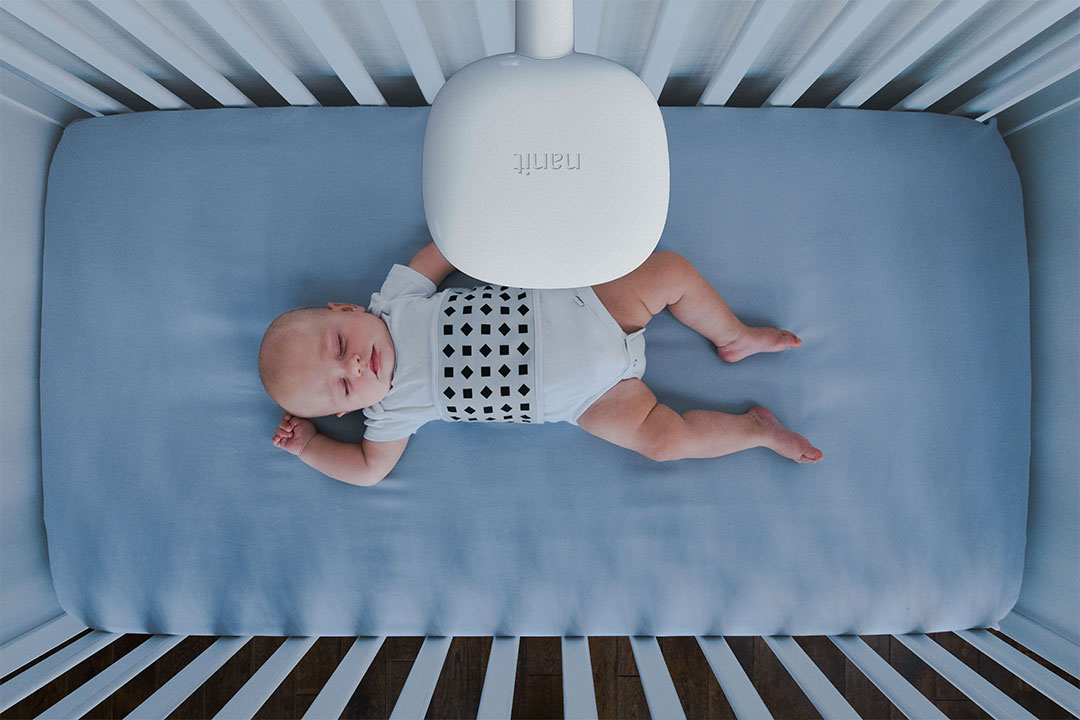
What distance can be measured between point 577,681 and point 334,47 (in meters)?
0.92

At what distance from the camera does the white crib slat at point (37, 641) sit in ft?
3.09

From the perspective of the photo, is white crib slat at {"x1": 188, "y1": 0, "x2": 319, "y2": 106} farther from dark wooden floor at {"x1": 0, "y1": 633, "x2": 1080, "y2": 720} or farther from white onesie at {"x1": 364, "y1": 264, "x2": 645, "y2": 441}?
dark wooden floor at {"x1": 0, "y1": 633, "x2": 1080, "y2": 720}

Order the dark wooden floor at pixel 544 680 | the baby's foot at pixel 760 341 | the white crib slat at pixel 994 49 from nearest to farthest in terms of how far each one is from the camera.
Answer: the white crib slat at pixel 994 49 < the baby's foot at pixel 760 341 < the dark wooden floor at pixel 544 680

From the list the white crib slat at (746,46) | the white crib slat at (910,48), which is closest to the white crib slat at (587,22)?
the white crib slat at (746,46)

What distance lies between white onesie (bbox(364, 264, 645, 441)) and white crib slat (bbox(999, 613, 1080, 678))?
0.70m

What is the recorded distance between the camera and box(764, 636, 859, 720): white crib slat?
0.83m

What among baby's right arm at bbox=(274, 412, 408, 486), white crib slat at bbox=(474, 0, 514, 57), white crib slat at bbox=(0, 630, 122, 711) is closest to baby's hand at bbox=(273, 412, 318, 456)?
baby's right arm at bbox=(274, 412, 408, 486)

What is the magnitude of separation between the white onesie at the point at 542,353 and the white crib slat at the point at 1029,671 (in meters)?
0.65

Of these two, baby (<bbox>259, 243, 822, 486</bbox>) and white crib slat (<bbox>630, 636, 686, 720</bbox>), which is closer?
white crib slat (<bbox>630, 636, 686, 720</bbox>)

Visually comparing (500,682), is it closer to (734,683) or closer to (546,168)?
(734,683)

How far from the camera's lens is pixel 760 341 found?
101 centimetres

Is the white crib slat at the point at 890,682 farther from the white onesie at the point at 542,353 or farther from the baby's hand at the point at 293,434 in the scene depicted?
the baby's hand at the point at 293,434

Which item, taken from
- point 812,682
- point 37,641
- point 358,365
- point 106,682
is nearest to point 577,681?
point 812,682

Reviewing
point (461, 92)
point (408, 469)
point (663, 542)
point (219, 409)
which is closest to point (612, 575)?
point (663, 542)
